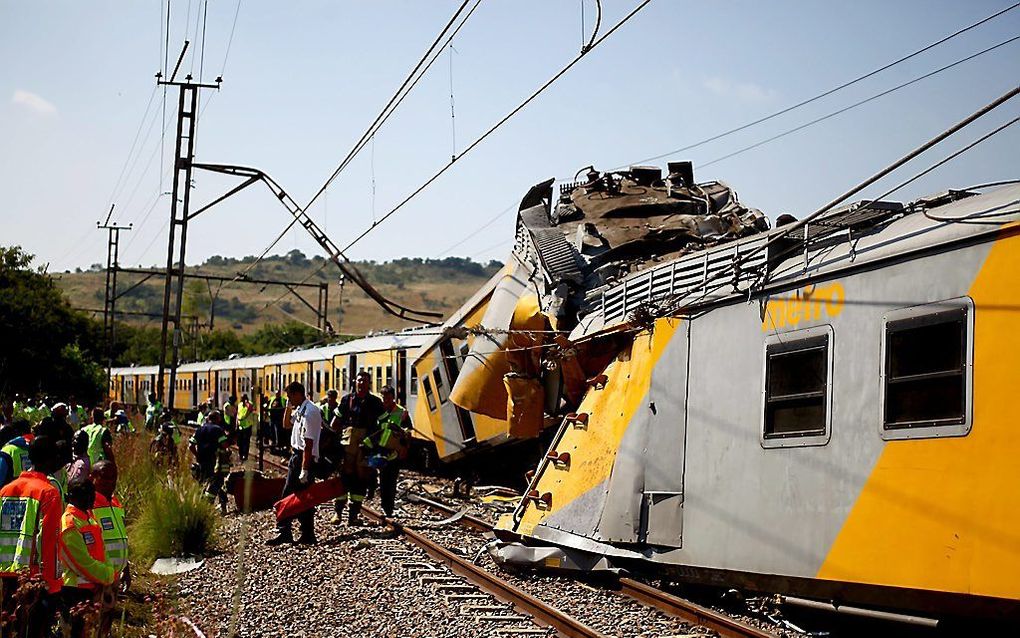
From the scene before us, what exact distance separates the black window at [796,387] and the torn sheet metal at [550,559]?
8.78ft

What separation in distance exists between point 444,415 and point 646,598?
427 inches

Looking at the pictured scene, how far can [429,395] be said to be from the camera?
21359 mm

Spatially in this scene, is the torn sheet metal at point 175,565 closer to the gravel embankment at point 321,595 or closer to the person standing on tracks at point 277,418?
the gravel embankment at point 321,595

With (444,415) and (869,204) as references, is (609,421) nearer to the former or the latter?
(869,204)

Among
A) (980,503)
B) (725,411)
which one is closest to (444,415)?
(725,411)

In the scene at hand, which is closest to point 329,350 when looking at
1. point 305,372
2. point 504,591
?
point 305,372

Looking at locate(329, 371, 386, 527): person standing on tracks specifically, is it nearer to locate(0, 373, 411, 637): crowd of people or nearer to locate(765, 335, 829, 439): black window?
locate(0, 373, 411, 637): crowd of people

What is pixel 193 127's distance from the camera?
33812 millimetres

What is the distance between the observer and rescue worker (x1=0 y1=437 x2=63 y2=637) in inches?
277

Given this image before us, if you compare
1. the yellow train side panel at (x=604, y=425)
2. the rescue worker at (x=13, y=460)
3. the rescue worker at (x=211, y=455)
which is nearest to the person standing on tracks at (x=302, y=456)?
the yellow train side panel at (x=604, y=425)

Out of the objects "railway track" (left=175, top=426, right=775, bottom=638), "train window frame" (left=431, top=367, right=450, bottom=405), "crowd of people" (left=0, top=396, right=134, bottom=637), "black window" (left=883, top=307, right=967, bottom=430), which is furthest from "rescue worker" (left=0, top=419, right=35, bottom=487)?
"train window frame" (left=431, top=367, right=450, bottom=405)

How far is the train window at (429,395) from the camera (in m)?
21.2

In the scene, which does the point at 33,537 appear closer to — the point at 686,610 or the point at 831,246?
the point at 686,610

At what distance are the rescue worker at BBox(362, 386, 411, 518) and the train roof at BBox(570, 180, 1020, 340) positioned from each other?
18.6 feet
